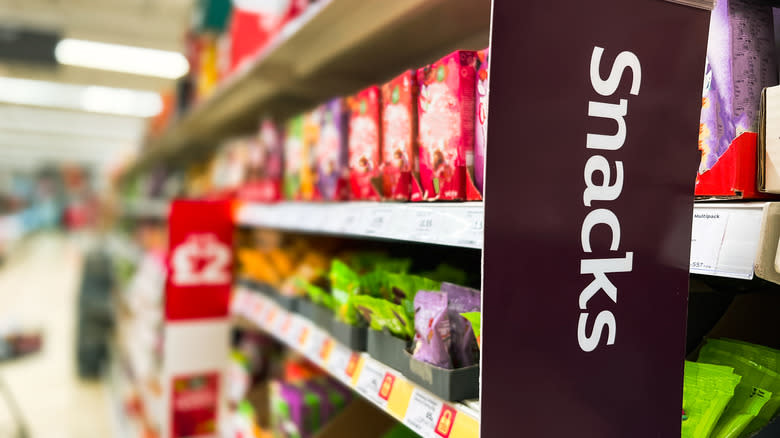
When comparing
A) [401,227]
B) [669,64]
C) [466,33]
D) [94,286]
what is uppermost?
[466,33]

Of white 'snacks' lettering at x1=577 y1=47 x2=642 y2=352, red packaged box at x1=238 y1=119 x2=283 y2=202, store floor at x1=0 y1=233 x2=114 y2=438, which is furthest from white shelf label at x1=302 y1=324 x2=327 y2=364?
store floor at x1=0 y1=233 x2=114 y2=438

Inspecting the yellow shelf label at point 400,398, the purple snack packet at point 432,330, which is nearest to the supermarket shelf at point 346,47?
the purple snack packet at point 432,330

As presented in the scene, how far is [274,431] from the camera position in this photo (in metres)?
1.64

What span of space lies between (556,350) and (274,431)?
4.01 feet

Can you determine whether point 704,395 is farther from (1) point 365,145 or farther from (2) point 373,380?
(1) point 365,145

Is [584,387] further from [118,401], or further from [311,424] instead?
[118,401]

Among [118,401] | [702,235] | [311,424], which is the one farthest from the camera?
[118,401]

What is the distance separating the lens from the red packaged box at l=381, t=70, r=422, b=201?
1.11 m

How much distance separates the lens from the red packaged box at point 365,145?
1238 millimetres

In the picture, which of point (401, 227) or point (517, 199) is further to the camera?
point (401, 227)

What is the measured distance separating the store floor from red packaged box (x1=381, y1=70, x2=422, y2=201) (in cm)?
270

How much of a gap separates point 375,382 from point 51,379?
520 centimetres

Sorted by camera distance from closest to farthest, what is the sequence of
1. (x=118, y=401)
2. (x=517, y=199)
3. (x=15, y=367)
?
(x=517, y=199)
(x=118, y=401)
(x=15, y=367)

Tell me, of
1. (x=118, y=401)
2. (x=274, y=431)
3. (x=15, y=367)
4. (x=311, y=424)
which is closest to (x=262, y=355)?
(x=274, y=431)
